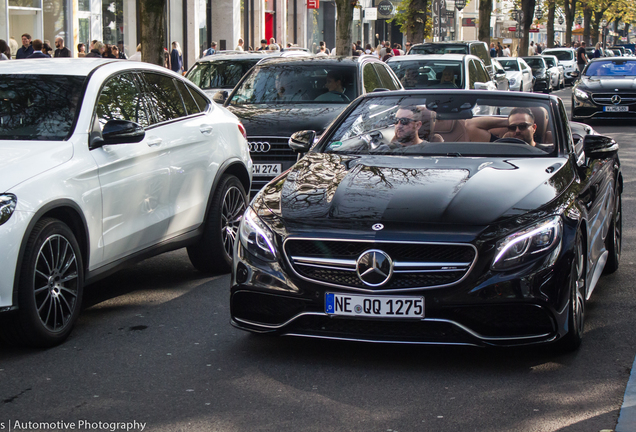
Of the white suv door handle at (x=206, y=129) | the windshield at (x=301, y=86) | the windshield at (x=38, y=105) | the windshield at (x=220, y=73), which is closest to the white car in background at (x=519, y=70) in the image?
the windshield at (x=220, y=73)

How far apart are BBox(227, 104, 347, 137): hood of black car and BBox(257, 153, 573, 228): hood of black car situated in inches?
185

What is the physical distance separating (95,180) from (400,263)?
2084mm

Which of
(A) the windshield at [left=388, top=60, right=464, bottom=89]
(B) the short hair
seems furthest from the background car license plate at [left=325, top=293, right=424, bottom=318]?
(A) the windshield at [left=388, top=60, right=464, bottom=89]

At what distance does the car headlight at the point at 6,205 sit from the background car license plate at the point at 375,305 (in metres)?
1.72

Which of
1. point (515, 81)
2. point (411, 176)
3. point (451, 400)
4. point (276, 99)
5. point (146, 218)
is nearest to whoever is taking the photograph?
point (451, 400)

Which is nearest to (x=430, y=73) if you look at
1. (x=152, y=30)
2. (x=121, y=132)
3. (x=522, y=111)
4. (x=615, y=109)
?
(x=152, y=30)

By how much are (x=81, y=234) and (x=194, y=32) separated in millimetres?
29940

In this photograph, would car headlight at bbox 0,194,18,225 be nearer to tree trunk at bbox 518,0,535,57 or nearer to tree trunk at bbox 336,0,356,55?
tree trunk at bbox 336,0,356,55

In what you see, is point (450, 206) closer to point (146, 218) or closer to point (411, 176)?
point (411, 176)

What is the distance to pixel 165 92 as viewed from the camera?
23.3ft

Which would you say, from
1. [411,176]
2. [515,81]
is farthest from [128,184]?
[515,81]

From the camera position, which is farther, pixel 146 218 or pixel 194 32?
pixel 194 32

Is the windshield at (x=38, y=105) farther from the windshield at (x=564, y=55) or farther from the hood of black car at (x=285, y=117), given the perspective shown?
the windshield at (x=564, y=55)

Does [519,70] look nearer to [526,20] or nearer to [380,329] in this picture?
[526,20]
